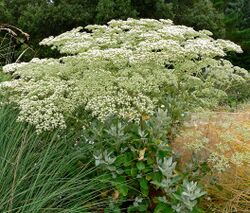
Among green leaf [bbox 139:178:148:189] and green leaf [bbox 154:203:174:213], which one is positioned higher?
green leaf [bbox 139:178:148:189]

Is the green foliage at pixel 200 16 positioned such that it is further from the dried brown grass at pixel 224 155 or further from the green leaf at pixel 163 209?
the green leaf at pixel 163 209

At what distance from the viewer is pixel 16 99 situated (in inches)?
143

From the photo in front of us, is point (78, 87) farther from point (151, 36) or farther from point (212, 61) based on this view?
point (212, 61)

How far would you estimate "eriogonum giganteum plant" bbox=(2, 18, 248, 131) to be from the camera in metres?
3.18

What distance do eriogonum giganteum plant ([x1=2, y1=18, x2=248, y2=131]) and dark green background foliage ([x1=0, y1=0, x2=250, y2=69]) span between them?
25.3 ft

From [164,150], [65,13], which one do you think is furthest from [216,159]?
[65,13]

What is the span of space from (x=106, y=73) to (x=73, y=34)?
0.69 m

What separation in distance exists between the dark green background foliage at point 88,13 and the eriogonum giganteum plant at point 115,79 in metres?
7.71

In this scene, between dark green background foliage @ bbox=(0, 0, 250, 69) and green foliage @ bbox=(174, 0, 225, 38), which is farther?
green foliage @ bbox=(174, 0, 225, 38)

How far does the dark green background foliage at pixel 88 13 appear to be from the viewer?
1147 centimetres

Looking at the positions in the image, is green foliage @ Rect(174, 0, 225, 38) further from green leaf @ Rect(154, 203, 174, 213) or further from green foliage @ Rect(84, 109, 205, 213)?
green leaf @ Rect(154, 203, 174, 213)

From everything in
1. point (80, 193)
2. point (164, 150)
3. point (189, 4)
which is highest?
point (164, 150)

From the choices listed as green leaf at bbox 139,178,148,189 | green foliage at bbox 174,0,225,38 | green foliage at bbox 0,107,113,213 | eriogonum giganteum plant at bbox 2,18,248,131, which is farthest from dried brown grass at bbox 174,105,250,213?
green foliage at bbox 174,0,225,38

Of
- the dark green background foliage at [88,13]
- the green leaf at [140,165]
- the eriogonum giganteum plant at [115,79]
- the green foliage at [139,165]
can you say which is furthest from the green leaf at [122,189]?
the dark green background foliage at [88,13]
